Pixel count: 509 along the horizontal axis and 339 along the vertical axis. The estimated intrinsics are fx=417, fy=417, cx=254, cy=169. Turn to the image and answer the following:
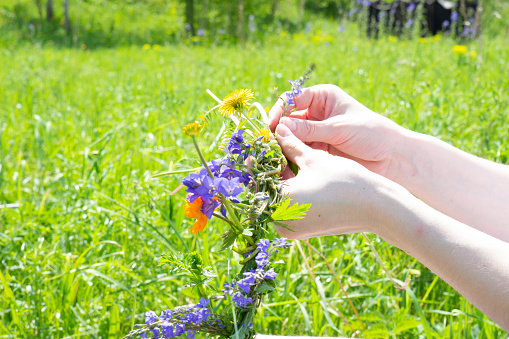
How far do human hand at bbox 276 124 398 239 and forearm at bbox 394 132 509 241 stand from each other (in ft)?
1.71

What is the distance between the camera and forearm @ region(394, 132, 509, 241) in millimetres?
1438

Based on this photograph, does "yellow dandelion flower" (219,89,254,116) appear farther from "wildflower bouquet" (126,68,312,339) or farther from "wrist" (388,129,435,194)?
"wrist" (388,129,435,194)

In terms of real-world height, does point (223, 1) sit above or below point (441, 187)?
above

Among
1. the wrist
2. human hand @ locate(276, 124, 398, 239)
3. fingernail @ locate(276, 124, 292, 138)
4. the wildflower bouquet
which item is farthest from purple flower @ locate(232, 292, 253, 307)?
the wrist

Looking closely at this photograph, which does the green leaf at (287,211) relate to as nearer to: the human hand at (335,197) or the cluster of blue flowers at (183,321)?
the human hand at (335,197)

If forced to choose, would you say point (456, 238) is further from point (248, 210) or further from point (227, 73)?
point (227, 73)

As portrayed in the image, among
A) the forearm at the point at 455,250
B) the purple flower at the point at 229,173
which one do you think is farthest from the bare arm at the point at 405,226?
the purple flower at the point at 229,173

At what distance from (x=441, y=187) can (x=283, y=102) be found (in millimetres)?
676

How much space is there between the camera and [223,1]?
408 inches

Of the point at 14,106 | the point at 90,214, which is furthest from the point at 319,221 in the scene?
the point at 14,106

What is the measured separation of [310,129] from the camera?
1.36m

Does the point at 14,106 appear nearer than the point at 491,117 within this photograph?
No

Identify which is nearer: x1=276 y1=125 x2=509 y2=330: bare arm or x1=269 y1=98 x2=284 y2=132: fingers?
x1=276 y1=125 x2=509 y2=330: bare arm

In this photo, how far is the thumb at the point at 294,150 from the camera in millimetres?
1136
